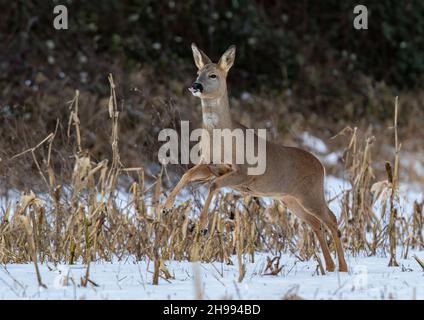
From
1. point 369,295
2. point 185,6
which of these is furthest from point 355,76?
point 369,295

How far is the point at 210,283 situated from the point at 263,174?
46.1 inches

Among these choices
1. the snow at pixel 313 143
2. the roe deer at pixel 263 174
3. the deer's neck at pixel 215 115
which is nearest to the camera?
the roe deer at pixel 263 174

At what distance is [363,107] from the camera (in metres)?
19.1

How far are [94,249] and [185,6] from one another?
40.5ft

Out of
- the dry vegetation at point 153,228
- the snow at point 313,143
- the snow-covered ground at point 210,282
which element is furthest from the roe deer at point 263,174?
the snow at point 313,143

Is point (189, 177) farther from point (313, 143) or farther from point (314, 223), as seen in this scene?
point (313, 143)

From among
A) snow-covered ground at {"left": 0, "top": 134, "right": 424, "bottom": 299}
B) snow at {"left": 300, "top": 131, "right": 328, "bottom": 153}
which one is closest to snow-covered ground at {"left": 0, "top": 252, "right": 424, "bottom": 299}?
snow-covered ground at {"left": 0, "top": 134, "right": 424, "bottom": 299}

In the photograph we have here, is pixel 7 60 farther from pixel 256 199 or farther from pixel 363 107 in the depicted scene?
pixel 256 199

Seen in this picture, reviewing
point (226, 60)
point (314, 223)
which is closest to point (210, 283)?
point (314, 223)

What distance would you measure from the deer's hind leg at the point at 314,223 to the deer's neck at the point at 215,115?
89 cm

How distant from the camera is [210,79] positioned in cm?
733

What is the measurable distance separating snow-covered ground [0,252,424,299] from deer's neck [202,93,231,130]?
3.17 feet

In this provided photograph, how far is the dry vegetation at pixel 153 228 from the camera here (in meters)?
7.00

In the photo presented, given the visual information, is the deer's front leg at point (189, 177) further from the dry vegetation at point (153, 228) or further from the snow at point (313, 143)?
the snow at point (313, 143)
